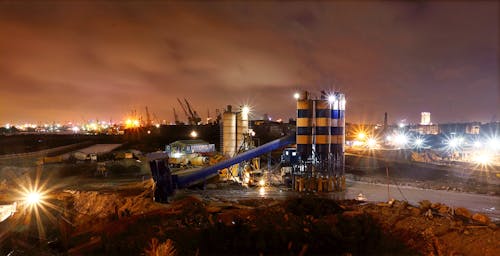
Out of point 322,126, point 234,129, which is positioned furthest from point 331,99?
point 234,129

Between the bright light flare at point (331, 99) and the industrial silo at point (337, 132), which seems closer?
the bright light flare at point (331, 99)

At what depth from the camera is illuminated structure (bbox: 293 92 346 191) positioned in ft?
105

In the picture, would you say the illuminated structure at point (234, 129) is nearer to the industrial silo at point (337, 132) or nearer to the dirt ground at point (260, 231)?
the industrial silo at point (337, 132)

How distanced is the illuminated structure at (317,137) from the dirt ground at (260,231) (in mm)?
7779

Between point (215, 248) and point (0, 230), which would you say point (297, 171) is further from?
point (0, 230)

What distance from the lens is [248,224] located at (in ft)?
60.5

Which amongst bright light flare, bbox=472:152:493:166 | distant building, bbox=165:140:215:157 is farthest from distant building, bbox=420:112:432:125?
distant building, bbox=165:140:215:157

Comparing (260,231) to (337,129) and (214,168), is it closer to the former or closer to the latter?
(214,168)

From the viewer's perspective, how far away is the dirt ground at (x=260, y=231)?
53.4 ft

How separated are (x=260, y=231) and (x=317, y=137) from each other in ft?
56.1

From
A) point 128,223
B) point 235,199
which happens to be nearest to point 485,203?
point 235,199

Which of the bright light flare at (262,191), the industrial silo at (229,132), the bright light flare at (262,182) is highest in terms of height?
the industrial silo at (229,132)

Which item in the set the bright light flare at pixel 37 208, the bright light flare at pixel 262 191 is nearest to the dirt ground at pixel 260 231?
the bright light flare at pixel 37 208

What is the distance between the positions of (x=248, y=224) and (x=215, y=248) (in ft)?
8.49
